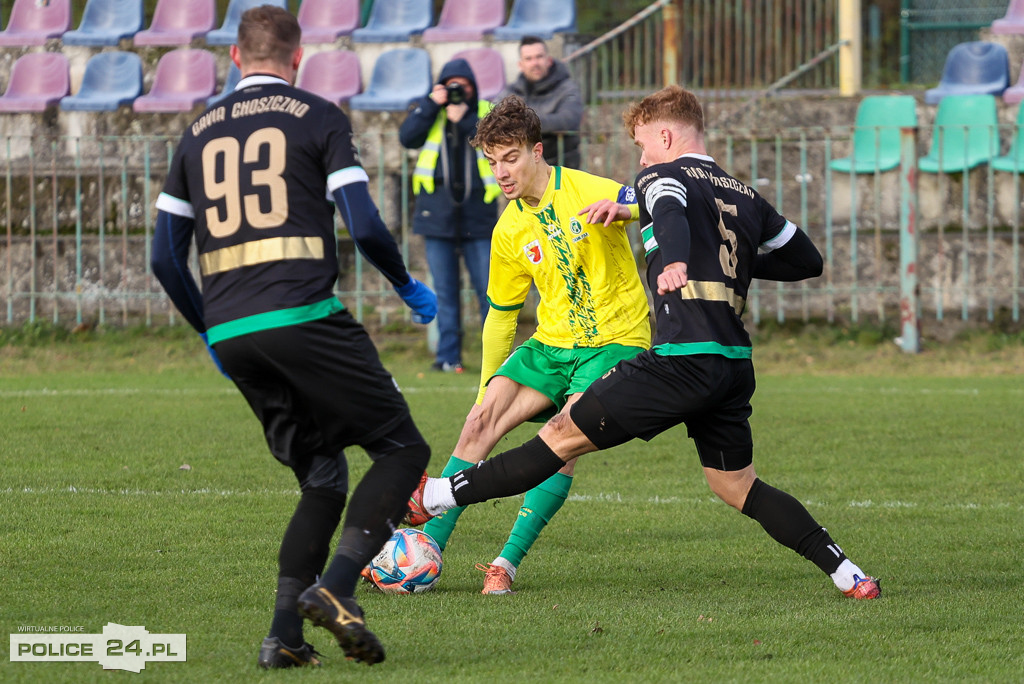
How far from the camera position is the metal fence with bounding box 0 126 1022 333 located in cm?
1323

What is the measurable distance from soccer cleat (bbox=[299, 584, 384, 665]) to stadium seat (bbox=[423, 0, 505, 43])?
13.1 metres

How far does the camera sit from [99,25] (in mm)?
17609

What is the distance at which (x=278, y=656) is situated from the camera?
151 inches

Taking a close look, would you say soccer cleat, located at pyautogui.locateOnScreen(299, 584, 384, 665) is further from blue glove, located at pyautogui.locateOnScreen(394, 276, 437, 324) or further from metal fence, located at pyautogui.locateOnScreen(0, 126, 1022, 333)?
metal fence, located at pyautogui.locateOnScreen(0, 126, 1022, 333)

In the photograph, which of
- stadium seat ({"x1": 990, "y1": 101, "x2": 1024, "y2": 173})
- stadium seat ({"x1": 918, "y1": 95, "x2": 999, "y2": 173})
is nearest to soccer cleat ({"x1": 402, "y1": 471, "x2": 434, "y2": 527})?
stadium seat ({"x1": 918, "y1": 95, "x2": 999, "y2": 173})

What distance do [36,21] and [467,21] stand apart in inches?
225

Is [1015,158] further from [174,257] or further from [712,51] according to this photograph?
[174,257]

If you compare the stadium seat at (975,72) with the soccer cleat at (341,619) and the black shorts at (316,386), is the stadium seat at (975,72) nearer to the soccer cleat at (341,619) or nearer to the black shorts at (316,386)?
the black shorts at (316,386)

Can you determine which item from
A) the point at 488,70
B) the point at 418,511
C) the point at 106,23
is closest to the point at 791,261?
the point at 418,511

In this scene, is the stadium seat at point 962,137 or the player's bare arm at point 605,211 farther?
the stadium seat at point 962,137

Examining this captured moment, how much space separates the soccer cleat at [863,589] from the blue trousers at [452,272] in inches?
279

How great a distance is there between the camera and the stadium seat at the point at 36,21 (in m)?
17.3

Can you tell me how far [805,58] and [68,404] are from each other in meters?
10.5

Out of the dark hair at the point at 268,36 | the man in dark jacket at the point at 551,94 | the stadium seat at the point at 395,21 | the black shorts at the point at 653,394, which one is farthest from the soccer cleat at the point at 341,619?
the stadium seat at the point at 395,21
